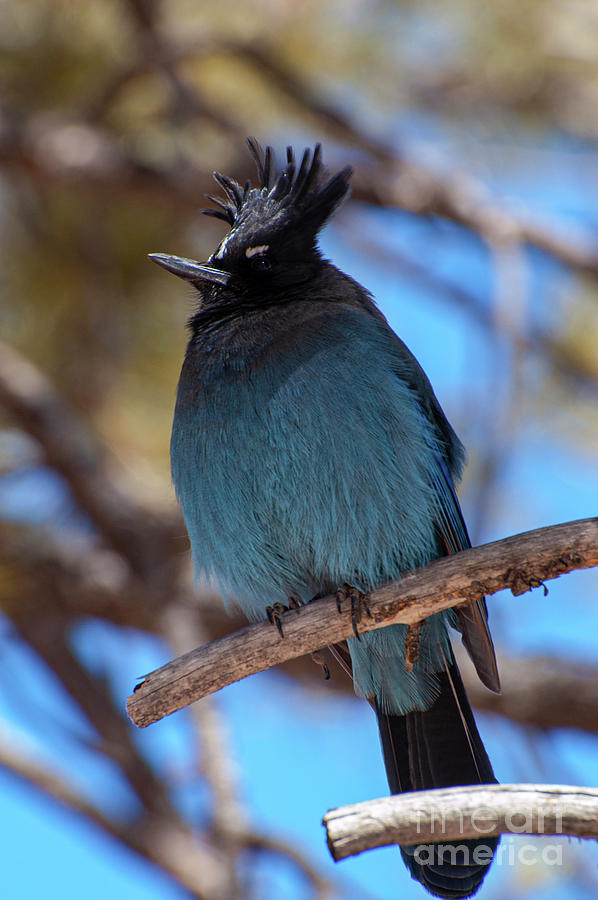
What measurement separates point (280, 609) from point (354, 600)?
0.98ft

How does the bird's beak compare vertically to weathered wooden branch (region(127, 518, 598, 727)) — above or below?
above

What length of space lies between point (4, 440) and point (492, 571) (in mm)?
4051

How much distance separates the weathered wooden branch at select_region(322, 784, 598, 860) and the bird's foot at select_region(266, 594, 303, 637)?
39.1 inches

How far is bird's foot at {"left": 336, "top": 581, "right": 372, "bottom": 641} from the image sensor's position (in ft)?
11.9

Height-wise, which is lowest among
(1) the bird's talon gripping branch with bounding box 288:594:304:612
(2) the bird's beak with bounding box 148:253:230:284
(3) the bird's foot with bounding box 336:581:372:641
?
(3) the bird's foot with bounding box 336:581:372:641

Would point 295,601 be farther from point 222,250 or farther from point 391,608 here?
point 222,250

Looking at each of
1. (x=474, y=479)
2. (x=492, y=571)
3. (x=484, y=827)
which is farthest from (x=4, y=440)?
(x=484, y=827)

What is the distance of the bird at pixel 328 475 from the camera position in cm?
380

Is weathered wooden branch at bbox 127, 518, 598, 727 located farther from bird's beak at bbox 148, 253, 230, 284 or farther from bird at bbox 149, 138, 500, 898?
bird's beak at bbox 148, 253, 230, 284

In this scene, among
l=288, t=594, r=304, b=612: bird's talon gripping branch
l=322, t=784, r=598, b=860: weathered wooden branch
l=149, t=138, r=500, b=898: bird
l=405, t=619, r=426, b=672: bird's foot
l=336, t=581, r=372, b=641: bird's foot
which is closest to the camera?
l=322, t=784, r=598, b=860: weathered wooden branch

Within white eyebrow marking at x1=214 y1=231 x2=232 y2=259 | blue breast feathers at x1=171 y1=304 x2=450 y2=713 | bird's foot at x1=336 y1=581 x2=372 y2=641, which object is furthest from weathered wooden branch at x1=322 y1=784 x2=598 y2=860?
white eyebrow marking at x1=214 y1=231 x2=232 y2=259

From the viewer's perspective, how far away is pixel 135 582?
234 inches

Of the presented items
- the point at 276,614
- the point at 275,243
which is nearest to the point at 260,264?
the point at 275,243

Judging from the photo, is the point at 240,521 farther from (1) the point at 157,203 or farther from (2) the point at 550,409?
(2) the point at 550,409
